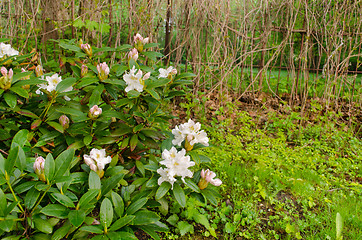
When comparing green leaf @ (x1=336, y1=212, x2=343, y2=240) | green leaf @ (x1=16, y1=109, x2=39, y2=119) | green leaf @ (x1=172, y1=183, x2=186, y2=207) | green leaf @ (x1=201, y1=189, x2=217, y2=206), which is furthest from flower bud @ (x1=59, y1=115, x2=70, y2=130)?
green leaf @ (x1=336, y1=212, x2=343, y2=240)

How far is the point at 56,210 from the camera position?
98 cm

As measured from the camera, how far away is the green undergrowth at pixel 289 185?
1636 millimetres

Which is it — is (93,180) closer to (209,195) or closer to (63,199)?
(63,199)

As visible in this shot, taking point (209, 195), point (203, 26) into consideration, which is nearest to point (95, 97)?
point (209, 195)

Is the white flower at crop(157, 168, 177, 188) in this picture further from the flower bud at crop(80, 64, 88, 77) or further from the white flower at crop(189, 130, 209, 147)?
the flower bud at crop(80, 64, 88, 77)

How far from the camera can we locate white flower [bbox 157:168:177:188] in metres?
1.12

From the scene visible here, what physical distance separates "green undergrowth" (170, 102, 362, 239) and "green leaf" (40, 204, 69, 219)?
0.78 meters

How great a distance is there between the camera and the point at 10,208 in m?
0.89

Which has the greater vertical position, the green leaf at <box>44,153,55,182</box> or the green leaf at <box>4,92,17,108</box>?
the green leaf at <box>4,92,17,108</box>

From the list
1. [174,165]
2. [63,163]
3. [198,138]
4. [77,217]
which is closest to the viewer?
[77,217]

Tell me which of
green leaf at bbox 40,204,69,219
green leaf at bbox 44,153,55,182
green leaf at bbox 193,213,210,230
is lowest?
green leaf at bbox 193,213,210,230

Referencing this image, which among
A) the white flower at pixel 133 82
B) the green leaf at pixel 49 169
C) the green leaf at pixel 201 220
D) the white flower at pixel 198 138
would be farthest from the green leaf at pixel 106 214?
the green leaf at pixel 201 220

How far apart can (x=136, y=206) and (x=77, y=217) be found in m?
0.25

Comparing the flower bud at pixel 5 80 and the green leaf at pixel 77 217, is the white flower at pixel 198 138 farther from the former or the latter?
the flower bud at pixel 5 80
